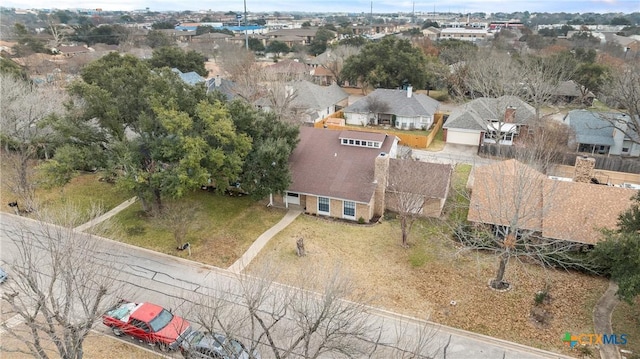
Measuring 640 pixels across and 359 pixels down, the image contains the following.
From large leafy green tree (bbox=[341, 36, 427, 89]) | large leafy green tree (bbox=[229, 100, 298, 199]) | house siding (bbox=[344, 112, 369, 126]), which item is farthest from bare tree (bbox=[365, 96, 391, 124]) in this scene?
large leafy green tree (bbox=[229, 100, 298, 199])

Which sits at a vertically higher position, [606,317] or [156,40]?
[156,40]

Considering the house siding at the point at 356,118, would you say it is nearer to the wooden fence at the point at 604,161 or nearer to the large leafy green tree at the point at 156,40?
the wooden fence at the point at 604,161

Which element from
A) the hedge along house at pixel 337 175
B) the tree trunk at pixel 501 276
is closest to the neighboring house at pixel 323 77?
the hedge along house at pixel 337 175

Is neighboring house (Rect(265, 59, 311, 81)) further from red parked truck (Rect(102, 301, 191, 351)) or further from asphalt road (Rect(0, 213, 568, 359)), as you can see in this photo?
red parked truck (Rect(102, 301, 191, 351))

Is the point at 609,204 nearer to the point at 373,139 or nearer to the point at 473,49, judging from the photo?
the point at 373,139

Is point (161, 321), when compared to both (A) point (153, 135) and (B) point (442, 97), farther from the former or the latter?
(B) point (442, 97)

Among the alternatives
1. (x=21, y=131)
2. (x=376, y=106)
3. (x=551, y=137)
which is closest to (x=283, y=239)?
(x=21, y=131)
